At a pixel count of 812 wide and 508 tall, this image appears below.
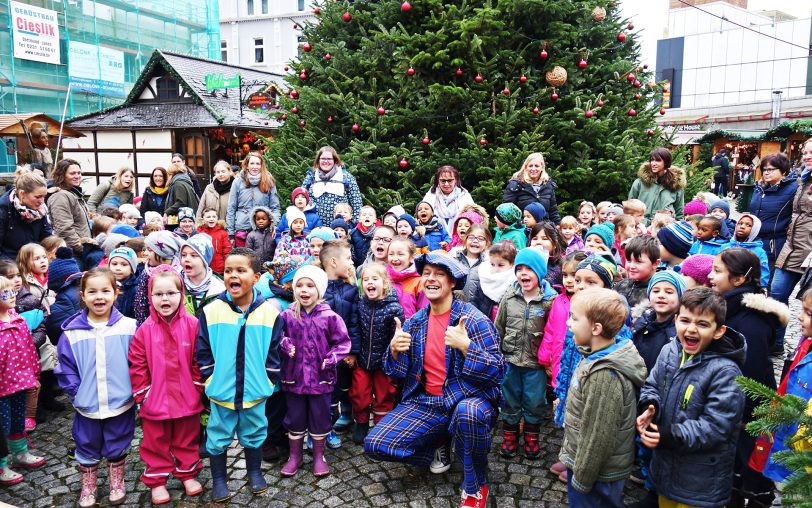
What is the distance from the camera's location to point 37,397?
503 centimetres

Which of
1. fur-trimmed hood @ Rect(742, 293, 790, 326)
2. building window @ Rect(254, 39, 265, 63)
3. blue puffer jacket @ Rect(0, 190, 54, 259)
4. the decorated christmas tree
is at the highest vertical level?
building window @ Rect(254, 39, 265, 63)

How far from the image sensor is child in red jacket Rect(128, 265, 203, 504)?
158 inches

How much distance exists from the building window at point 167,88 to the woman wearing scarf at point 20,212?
16.2m

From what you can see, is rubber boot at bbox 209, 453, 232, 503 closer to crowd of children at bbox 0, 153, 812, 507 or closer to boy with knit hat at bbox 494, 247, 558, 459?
crowd of children at bbox 0, 153, 812, 507

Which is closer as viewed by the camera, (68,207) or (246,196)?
(68,207)

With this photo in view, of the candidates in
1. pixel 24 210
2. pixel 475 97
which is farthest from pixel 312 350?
pixel 475 97

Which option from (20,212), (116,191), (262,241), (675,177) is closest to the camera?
(20,212)

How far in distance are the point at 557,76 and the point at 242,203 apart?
196 inches

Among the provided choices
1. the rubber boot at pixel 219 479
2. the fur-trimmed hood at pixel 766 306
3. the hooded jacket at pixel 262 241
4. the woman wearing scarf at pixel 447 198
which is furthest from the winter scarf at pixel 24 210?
the fur-trimmed hood at pixel 766 306

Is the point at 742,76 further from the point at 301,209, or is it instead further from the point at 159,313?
the point at 159,313

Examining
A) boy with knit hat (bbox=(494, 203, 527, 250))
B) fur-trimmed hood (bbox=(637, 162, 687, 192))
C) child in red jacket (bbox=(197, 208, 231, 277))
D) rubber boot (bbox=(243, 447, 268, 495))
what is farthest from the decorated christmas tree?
rubber boot (bbox=(243, 447, 268, 495))

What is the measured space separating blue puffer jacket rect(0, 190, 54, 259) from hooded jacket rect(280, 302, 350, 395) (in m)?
3.50

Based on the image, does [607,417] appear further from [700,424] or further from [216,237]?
[216,237]

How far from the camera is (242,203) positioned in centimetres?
803
